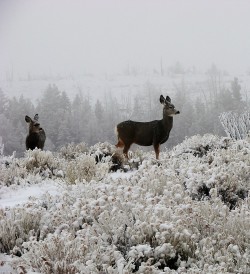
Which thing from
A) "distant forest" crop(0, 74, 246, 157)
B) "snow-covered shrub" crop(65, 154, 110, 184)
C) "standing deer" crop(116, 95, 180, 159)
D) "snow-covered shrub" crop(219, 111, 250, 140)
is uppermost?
"standing deer" crop(116, 95, 180, 159)

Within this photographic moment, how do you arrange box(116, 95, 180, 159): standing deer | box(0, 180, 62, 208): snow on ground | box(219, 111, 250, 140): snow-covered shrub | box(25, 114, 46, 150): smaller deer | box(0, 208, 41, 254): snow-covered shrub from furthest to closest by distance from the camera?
box(219, 111, 250, 140): snow-covered shrub
box(25, 114, 46, 150): smaller deer
box(116, 95, 180, 159): standing deer
box(0, 180, 62, 208): snow on ground
box(0, 208, 41, 254): snow-covered shrub

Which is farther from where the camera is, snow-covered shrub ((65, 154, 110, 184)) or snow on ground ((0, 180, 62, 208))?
snow-covered shrub ((65, 154, 110, 184))

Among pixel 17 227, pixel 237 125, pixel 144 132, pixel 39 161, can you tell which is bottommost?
pixel 237 125

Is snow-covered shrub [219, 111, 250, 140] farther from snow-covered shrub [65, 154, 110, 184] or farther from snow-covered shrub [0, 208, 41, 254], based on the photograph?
snow-covered shrub [0, 208, 41, 254]

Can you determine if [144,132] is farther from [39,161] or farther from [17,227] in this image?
[17,227]

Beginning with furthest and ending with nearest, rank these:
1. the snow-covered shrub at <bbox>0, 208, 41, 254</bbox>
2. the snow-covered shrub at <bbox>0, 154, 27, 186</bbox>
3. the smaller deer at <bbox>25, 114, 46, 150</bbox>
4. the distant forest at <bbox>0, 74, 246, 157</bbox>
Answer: the distant forest at <bbox>0, 74, 246, 157</bbox>, the smaller deer at <bbox>25, 114, 46, 150</bbox>, the snow-covered shrub at <bbox>0, 154, 27, 186</bbox>, the snow-covered shrub at <bbox>0, 208, 41, 254</bbox>

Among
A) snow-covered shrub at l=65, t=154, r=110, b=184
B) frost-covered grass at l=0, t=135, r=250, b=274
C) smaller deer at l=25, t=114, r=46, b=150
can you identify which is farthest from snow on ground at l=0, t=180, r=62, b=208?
smaller deer at l=25, t=114, r=46, b=150

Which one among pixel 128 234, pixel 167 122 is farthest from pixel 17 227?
pixel 167 122

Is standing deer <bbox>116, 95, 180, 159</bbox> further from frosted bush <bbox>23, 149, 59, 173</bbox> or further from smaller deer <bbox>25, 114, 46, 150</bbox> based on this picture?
smaller deer <bbox>25, 114, 46, 150</bbox>

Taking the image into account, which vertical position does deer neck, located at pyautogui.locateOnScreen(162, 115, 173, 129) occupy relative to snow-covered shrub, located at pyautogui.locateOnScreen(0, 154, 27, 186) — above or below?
above

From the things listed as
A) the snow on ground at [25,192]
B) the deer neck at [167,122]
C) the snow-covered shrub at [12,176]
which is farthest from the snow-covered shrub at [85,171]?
the deer neck at [167,122]

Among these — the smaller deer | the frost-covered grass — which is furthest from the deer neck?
the frost-covered grass

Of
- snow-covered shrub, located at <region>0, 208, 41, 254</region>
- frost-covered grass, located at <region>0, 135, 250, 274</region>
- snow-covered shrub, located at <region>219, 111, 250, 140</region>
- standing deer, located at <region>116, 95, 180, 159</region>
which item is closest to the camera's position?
frost-covered grass, located at <region>0, 135, 250, 274</region>

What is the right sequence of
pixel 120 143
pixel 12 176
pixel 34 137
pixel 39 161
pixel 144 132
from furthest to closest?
1. pixel 34 137
2. pixel 120 143
3. pixel 144 132
4. pixel 39 161
5. pixel 12 176
